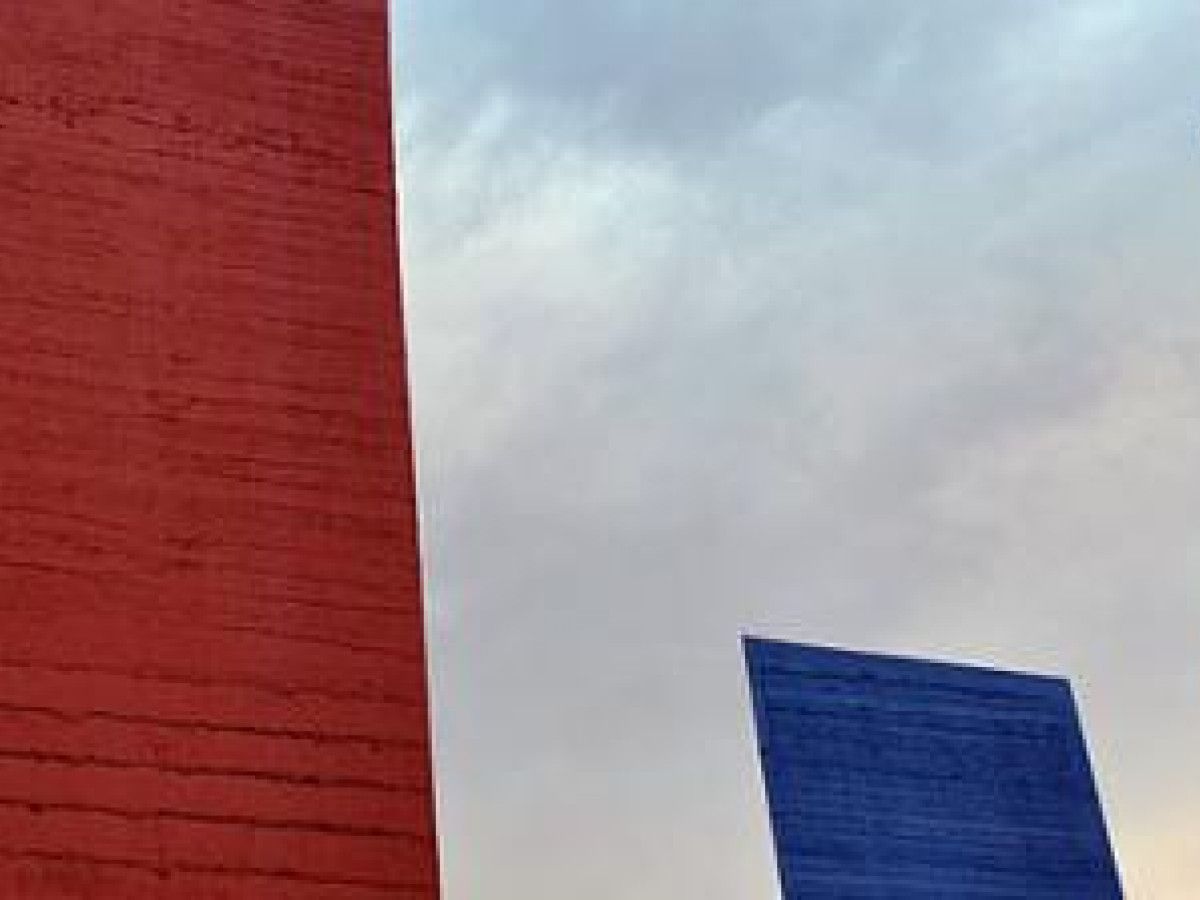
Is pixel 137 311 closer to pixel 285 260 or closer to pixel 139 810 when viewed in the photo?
pixel 285 260

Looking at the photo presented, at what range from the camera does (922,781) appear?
17016 millimetres

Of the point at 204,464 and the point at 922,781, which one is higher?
the point at 922,781

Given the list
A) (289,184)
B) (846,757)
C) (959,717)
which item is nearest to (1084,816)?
(959,717)

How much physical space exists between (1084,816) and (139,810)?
14.5 metres

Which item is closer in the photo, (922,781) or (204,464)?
(204,464)

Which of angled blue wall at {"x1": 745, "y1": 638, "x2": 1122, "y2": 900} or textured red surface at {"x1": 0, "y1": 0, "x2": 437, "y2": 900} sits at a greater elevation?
angled blue wall at {"x1": 745, "y1": 638, "x2": 1122, "y2": 900}

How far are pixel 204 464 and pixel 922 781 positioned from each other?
12.6 metres

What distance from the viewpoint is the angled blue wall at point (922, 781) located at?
52.8 feet

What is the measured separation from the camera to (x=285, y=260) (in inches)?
228

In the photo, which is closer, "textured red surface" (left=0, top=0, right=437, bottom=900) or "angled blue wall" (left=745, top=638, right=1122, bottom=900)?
"textured red surface" (left=0, top=0, right=437, bottom=900)

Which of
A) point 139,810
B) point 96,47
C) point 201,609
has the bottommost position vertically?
point 139,810

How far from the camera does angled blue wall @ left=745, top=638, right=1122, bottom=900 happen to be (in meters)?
16.1

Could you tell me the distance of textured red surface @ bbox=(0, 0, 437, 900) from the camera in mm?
4895

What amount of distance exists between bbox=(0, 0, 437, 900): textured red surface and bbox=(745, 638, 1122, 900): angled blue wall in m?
10.7
